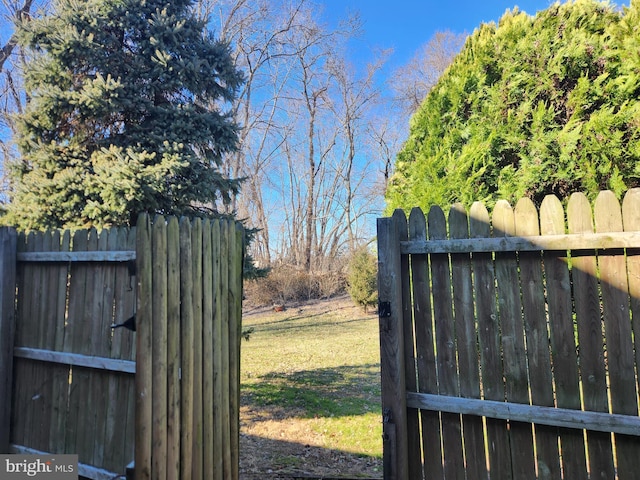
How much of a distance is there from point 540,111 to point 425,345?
180 cm

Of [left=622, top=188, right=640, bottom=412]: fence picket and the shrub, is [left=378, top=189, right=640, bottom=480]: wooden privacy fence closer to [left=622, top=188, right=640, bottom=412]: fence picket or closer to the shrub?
[left=622, top=188, right=640, bottom=412]: fence picket

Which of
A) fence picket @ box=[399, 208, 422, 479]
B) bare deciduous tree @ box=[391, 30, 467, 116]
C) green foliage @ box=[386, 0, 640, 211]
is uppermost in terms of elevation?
bare deciduous tree @ box=[391, 30, 467, 116]

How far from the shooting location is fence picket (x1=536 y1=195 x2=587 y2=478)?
1.83 metres

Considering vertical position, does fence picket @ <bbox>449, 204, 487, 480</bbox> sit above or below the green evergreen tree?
below

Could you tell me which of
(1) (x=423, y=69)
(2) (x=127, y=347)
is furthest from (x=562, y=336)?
(1) (x=423, y=69)

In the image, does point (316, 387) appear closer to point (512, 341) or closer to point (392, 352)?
point (392, 352)

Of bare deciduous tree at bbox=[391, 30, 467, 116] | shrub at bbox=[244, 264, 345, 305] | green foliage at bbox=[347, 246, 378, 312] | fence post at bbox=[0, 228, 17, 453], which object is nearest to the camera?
fence post at bbox=[0, 228, 17, 453]

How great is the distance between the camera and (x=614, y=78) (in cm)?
250

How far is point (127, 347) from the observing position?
104 inches

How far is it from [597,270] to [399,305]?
0.97 metres

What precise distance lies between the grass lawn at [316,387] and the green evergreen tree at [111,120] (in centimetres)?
283

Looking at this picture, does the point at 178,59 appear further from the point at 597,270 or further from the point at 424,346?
the point at 597,270

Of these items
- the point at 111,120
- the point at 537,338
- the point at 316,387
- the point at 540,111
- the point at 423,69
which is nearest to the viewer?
the point at 537,338

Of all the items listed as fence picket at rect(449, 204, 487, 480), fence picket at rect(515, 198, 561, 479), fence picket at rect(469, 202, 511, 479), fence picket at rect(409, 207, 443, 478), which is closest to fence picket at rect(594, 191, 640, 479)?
fence picket at rect(515, 198, 561, 479)
